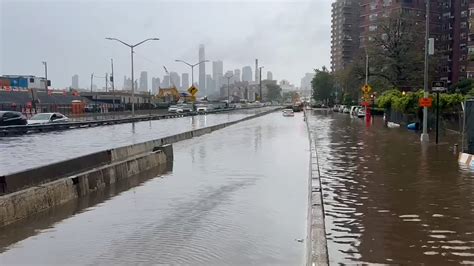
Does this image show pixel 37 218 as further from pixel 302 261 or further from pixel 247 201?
pixel 302 261

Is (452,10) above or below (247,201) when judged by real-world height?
above

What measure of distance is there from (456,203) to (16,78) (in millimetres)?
106748

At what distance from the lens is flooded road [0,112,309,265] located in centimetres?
786

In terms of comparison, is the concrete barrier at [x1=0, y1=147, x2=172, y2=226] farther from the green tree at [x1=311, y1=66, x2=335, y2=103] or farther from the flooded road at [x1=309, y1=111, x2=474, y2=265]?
the green tree at [x1=311, y1=66, x2=335, y2=103]

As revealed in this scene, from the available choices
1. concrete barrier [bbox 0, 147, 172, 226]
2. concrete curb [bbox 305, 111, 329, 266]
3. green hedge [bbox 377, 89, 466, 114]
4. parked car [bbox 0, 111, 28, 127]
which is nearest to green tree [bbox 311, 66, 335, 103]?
green hedge [bbox 377, 89, 466, 114]

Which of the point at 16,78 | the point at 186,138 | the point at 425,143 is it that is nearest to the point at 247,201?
the point at 425,143

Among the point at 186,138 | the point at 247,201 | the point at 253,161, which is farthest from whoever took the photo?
the point at 186,138

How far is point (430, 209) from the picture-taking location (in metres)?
9.98

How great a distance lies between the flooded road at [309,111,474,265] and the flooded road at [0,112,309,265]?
2.60 ft

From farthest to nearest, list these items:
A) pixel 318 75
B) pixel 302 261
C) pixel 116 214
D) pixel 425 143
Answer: pixel 318 75 < pixel 425 143 < pixel 116 214 < pixel 302 261

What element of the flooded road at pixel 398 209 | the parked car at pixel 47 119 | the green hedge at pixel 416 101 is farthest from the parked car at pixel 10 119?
the green hedge at pixel 416 101

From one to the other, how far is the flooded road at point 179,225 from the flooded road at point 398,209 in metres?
0.79

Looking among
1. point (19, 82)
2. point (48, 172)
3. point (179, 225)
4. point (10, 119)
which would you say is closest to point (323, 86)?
point (19, 82)

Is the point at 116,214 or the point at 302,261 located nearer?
the point at 302,261
